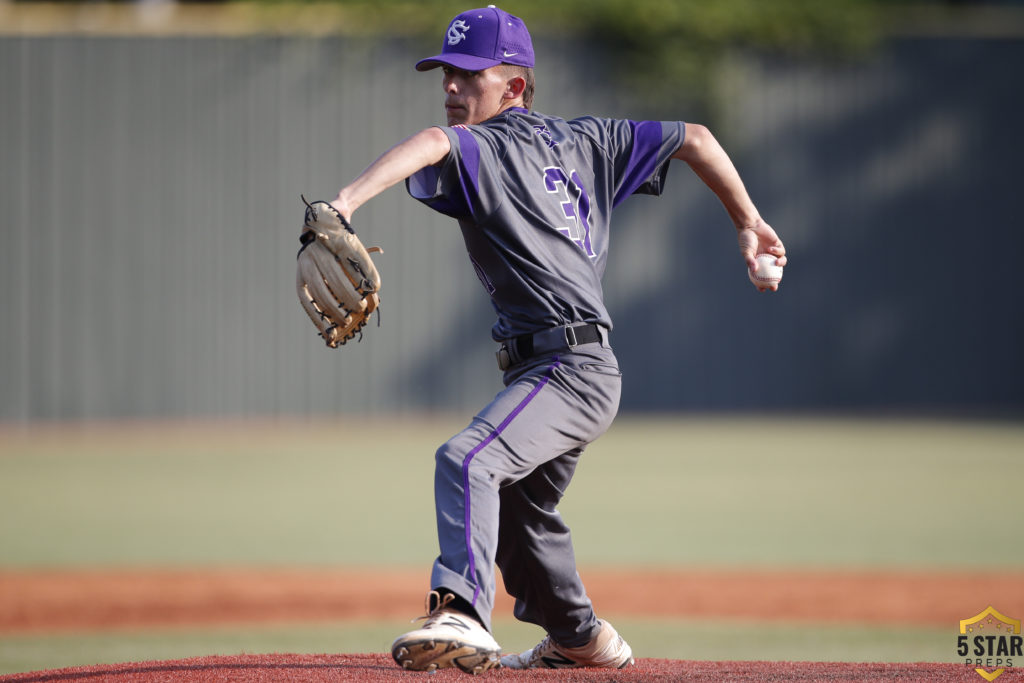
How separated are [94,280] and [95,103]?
1872 millimetres

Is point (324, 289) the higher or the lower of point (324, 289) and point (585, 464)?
the higher

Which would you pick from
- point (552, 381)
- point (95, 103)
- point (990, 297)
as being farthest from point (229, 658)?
point (990, 297)

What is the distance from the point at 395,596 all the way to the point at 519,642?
1.02 m

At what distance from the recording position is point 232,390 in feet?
41.1

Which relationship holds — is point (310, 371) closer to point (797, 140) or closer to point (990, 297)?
point (797, 140)

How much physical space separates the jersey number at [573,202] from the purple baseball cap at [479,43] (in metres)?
0.27

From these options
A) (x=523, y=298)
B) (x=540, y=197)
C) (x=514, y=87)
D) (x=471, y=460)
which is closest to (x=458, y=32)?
(x=514, y=87)

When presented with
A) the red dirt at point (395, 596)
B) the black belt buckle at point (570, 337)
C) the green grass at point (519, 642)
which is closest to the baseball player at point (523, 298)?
the black belt buckle at point (570, 337)

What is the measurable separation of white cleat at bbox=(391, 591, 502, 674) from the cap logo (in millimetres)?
1191

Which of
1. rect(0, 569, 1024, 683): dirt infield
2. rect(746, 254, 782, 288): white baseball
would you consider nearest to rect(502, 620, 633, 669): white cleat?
rect(746, 254, 782, 288): white baseball

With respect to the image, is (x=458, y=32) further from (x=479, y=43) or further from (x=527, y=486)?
(x=527, y=486)

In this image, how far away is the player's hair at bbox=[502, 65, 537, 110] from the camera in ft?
8.75

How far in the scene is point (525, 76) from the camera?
271cm

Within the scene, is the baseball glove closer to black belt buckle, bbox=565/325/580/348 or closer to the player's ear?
black belt buckle, bbox=565/325/580/348
